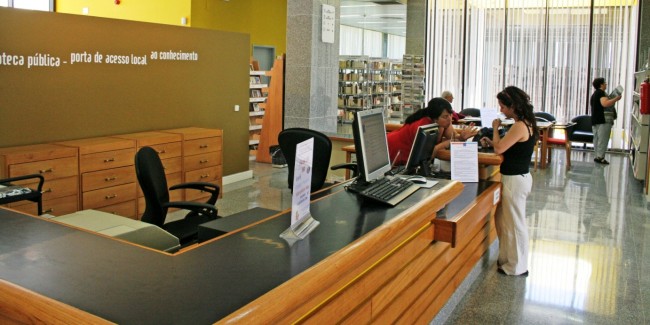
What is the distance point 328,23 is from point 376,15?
7047 millimetres

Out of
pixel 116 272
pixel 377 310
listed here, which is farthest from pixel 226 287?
pixel 377 310

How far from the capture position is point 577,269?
5.23m

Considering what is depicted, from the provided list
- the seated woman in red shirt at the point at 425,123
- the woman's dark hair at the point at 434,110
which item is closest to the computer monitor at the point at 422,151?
Result: the seated woman in red shirt at the point at 425,123

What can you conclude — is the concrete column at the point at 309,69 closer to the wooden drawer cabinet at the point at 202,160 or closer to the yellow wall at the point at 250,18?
the wooden drawer cabinet at the point at 202,160

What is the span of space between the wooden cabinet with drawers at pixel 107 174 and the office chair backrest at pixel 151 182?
1.81 metres

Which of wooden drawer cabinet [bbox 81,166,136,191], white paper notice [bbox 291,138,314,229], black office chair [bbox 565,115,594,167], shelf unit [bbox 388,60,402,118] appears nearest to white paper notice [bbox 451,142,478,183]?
white paper notice [bbox 291,138,314,229]

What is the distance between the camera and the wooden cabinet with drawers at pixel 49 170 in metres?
5.39

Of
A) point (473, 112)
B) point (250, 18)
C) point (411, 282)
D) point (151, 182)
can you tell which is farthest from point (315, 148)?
point (250, 18)

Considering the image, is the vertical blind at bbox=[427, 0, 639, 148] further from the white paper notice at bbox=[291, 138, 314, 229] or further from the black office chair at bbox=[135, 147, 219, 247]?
the white paper notice at bbox=[291, 138, 314, 229]

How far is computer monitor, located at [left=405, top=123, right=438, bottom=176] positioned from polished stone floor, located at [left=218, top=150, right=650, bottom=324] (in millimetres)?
996

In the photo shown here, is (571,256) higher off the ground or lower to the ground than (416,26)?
lower

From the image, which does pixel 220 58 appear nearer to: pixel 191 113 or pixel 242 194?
pixel 191 113

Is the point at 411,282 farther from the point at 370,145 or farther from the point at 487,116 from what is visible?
the point at 487,116

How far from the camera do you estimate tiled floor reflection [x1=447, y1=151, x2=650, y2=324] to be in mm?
4262
